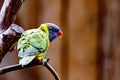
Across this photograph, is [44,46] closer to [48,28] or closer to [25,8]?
[48,28]

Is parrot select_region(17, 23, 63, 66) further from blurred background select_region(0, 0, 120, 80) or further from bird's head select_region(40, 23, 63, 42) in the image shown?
blurred background select_region(0, 0, 120, 80)

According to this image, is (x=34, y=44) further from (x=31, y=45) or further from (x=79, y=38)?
(x=79, y=38)

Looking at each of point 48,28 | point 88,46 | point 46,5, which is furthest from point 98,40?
point 48,28

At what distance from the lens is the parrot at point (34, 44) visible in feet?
1.33

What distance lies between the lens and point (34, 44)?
0.43 metres

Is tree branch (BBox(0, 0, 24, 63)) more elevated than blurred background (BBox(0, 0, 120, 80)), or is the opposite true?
tree branch (BBox(0, 0, 24, 63))

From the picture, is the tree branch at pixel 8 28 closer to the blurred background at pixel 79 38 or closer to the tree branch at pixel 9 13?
the tree branch at pixel 9 13

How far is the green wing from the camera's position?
0.40m

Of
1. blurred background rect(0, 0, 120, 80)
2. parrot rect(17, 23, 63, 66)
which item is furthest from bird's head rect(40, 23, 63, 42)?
blurred background rect(0, 0, 120, 80)

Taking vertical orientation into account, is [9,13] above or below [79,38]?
above

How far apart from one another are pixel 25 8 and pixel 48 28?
969 mm

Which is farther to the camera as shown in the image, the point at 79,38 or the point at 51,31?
the point at 79,38

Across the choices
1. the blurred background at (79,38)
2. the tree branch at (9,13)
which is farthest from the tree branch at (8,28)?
the blurred background at (79,38)

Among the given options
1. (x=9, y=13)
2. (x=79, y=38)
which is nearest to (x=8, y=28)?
(x=9, y=13)
